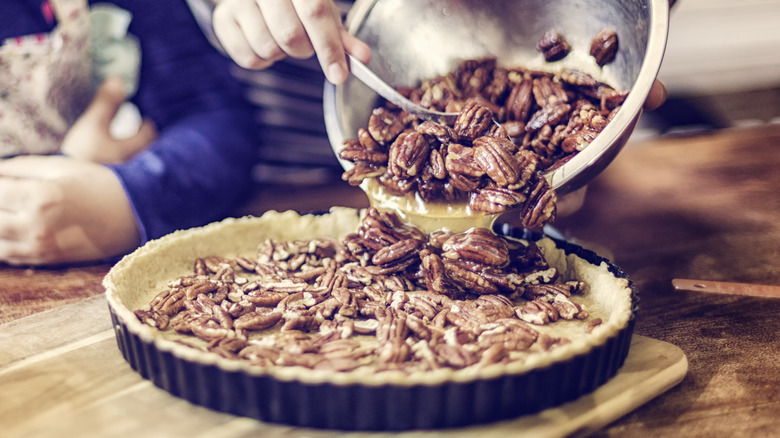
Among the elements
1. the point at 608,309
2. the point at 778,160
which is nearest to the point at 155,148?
the point at 608,309

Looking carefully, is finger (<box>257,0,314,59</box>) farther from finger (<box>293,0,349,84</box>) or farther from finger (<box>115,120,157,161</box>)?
finger (<box>115,120,157,161</box>)

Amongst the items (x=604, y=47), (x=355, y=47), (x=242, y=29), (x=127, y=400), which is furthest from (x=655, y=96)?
(x=127, y=400)

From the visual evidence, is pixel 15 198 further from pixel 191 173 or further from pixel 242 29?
pixel 242 29

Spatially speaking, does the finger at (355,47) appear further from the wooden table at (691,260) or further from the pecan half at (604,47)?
the wooden table at (691,260)

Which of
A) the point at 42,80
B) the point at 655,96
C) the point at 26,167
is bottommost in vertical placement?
the point at 26,167

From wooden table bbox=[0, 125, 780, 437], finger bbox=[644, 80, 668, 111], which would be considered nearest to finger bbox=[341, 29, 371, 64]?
finger bbox=[644, 80, 668, 111]

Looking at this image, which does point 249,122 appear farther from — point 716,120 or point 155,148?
point 716,120

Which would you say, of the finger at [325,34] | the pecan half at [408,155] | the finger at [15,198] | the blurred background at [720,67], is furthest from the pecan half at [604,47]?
the blurred background at [720,67]
